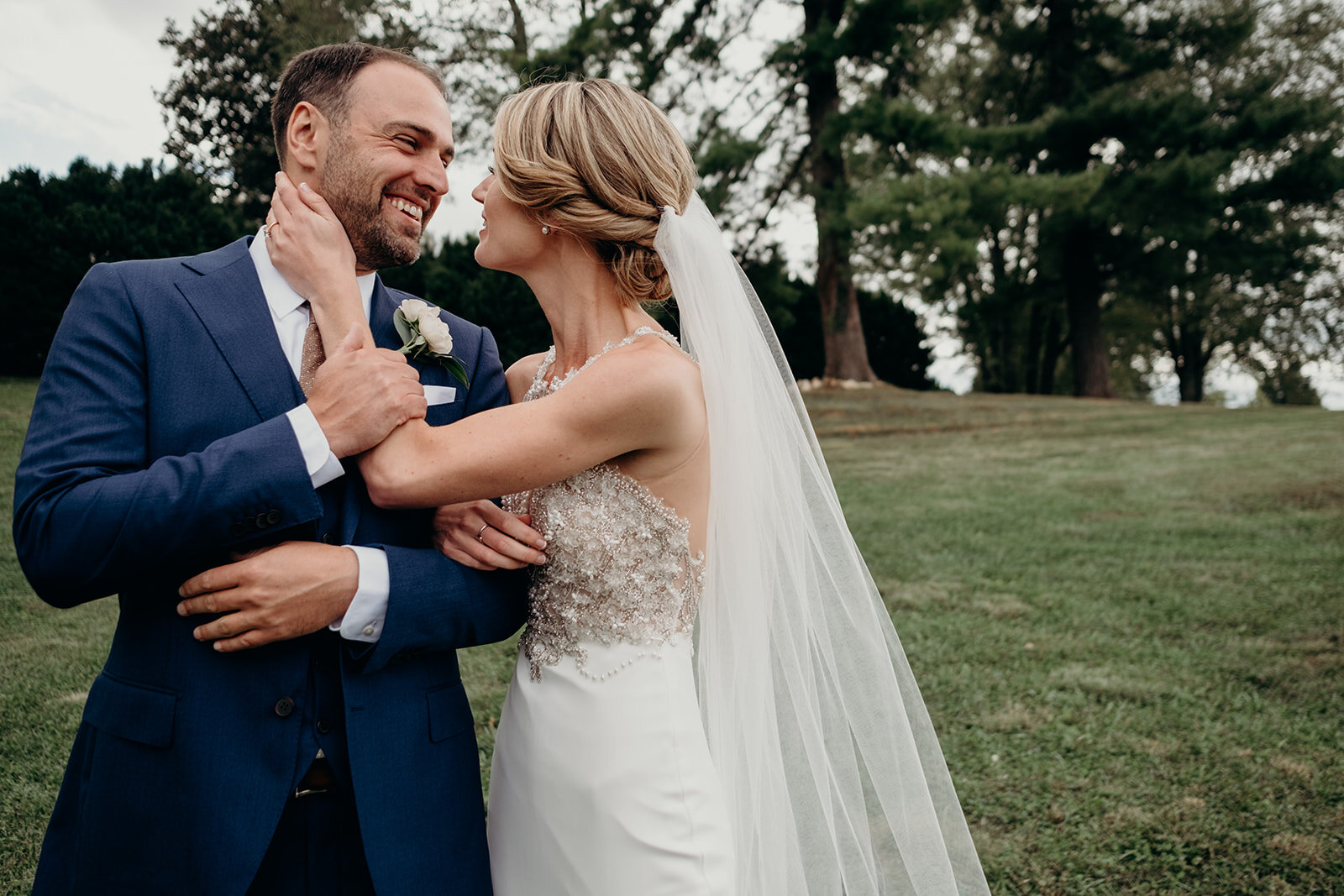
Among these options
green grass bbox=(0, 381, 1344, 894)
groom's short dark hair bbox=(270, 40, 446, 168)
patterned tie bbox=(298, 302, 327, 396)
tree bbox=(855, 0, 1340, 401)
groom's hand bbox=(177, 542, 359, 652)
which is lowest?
green grass bbox=(0, 381, 1344, 894)

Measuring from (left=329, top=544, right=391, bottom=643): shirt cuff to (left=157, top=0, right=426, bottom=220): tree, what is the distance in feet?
63.7

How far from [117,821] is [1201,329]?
36318mm

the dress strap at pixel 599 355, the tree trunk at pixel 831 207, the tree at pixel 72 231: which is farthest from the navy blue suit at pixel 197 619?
the tree trunk at pixel 831 207

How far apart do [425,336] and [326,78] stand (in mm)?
718

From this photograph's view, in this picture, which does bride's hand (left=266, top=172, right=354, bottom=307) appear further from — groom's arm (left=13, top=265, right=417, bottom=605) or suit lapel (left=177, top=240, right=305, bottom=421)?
groom's arm (left=13, top=265, right=417, bottom=605)

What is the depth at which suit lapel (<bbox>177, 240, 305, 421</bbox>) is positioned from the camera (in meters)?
1.83

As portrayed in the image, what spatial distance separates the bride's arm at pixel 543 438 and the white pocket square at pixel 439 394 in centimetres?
14

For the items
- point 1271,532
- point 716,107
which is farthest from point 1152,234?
point 1271,532

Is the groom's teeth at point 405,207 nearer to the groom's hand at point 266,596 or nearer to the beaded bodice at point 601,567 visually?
the beaded bodice at point 601,567

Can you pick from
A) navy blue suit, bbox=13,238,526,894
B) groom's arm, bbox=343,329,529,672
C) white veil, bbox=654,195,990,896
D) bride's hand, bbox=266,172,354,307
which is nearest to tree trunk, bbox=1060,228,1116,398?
white veil, bbox=654,195,990,896

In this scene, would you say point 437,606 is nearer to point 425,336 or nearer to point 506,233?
point 425,336

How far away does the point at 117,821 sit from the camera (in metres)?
1.76

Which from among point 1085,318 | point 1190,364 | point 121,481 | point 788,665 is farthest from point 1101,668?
point 1190,364

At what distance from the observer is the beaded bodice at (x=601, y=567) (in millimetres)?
2227
